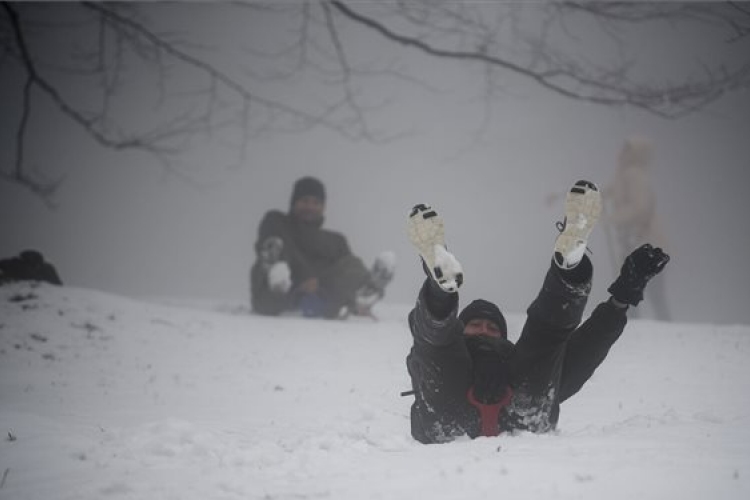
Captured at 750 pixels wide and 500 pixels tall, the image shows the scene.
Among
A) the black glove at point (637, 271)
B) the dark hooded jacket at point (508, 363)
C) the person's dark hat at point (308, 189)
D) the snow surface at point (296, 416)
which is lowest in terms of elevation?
the snow surface at point (296, 416)

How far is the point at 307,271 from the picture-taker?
970cm

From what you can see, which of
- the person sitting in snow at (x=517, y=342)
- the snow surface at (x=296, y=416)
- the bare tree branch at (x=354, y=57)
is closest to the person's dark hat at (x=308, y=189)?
the snow surface at (x=296, y=416)

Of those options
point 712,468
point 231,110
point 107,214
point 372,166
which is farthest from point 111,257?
point 712,468

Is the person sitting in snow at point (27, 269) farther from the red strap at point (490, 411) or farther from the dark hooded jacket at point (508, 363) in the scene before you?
the red strap at point (490, 411)

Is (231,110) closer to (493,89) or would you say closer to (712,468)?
(493,89)

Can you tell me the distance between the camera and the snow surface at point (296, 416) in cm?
201

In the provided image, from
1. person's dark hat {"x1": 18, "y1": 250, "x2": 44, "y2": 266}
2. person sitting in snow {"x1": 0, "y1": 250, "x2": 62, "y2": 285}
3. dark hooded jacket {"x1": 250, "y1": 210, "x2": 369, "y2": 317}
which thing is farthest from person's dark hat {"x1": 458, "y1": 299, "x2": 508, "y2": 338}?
person's dark hat {"x1": 18, "y1": 250, "x2": 44, "y2": 266}

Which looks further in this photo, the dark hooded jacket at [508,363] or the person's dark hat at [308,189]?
the person's dark hat at [308,189]

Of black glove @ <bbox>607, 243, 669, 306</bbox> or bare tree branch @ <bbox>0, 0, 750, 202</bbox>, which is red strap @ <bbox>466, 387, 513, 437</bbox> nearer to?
black glove @ <bbox>607, 243, 669, 306</bbox>

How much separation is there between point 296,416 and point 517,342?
8.16ft

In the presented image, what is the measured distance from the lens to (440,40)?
413cm

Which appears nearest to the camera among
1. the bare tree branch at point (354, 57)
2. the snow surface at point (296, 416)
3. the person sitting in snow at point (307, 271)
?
the snow surface at point (296, 416)

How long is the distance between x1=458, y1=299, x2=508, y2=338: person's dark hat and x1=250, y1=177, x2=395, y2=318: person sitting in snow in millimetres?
6020

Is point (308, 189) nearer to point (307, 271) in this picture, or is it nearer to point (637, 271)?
point (307, 271)
